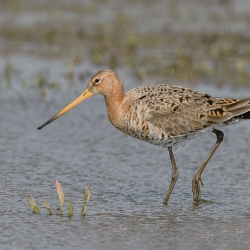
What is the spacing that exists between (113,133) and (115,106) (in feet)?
6.82

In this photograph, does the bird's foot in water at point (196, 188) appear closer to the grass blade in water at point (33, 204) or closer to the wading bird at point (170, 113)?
the wading bird at point (170, 113)

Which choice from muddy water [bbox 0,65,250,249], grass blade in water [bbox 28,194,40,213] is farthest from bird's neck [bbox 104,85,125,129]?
grass blade in water [bbox 28,194,40,213]

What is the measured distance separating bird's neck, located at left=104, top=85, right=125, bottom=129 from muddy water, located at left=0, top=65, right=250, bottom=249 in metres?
0.71

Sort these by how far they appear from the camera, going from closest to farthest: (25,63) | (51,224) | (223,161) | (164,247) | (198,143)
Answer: (164,247) → (51,224) → (223,161) → (198,143) → (25,63)

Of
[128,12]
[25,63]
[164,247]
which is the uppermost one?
[128,12]

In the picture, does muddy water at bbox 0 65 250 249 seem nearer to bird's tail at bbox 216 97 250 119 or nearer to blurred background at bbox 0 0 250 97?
bird's tail at bbox 216 97 250 119

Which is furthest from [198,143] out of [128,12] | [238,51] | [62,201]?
[128,12]

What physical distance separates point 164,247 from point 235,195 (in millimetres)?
1762

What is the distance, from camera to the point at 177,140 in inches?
296

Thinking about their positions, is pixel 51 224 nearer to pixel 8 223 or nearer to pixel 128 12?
pixel 8 223

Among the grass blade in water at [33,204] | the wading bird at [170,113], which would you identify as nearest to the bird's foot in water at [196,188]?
the wading bird at [170,113]

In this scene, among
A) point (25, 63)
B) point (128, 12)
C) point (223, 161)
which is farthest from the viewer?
point (128, 12)

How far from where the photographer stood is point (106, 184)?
306 inches

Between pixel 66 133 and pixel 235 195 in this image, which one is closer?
pixel 235 195
